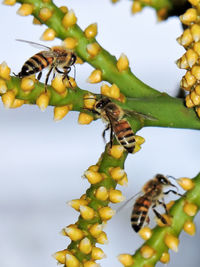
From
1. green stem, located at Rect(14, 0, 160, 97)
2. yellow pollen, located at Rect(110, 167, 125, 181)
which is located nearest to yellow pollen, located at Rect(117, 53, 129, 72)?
green stem, located at Rect(14, 0, 160, 97)

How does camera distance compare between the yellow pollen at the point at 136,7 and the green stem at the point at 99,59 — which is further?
the yellow pollen at the point at 136,7

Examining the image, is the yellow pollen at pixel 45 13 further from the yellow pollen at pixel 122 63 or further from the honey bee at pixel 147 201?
the honey bee at pixel 147 201

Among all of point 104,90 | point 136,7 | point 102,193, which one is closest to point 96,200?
point 102,193

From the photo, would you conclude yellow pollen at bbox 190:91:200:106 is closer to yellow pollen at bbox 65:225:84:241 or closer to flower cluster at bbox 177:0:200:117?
flower cluster at bbox 177:0:200:117

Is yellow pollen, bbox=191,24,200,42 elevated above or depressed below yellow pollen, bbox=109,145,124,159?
above

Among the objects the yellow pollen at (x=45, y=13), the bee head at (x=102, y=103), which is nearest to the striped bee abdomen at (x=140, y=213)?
the bee head at (x=102, y=103)

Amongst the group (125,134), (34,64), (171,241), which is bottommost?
(171,241)

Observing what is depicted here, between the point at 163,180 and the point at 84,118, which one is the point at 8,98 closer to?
the point at 84,118
